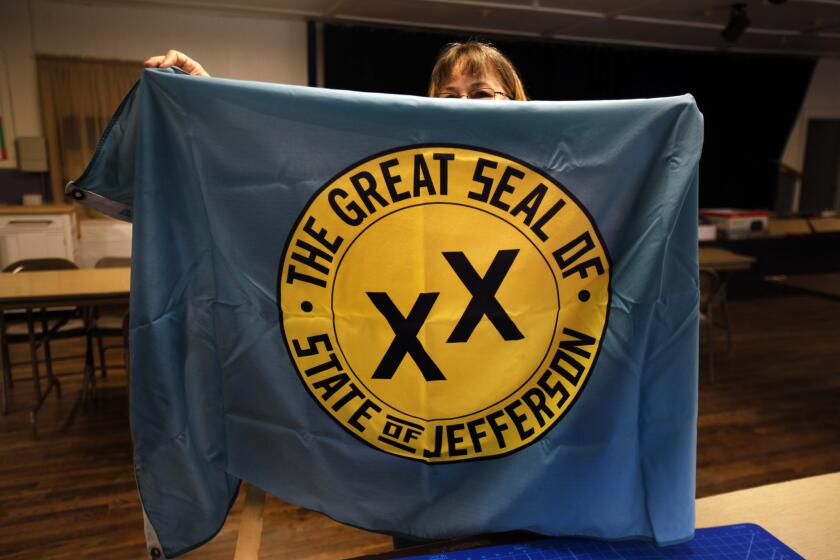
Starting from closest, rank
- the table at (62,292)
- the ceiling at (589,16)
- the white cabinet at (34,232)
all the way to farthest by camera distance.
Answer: the table at (62,292) < the white cabinet at (34,232) < the ceiling at (589,16)

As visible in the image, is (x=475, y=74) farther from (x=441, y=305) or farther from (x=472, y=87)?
(x=441, y=305)

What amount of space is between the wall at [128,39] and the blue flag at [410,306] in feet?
18.4

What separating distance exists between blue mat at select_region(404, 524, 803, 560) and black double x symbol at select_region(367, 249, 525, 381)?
320 millimetres

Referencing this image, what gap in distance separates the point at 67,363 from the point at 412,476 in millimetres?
4334

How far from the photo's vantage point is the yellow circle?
98 centimetres

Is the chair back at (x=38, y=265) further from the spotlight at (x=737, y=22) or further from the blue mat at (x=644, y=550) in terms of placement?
the spotlight at (x=737, y=22)

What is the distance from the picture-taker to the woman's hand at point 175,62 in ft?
3.09

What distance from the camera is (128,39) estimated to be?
587 cm

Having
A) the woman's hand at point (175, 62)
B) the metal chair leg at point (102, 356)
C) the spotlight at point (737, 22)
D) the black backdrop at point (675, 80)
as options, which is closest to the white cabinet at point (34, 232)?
the metal chair leg at point (102, 356)

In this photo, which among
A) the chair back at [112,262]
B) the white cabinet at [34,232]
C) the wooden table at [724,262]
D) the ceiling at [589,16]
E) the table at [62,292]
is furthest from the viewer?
the ceiling at [589,16]

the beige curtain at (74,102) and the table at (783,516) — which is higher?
the beige curtain at (74,102)

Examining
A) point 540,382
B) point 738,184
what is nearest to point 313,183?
point 540,382

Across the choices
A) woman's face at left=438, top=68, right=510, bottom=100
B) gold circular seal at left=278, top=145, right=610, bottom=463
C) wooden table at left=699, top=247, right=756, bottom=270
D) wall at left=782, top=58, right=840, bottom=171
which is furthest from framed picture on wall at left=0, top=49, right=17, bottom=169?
wall at left=782, top=58, right=840, bottom=171

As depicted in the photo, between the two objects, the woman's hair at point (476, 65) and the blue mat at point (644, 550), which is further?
the woman's hair at point (476, 65)
